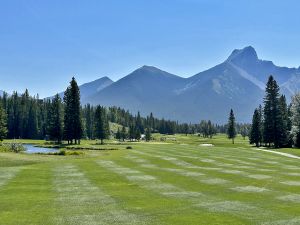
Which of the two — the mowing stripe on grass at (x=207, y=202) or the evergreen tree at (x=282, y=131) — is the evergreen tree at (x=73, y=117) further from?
the mowing stripe on grass at (x=207, y=202)

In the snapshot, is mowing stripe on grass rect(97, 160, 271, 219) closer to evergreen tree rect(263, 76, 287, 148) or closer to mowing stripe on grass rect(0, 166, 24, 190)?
mowing stripe on grass rect(0, 166, 24, 190)

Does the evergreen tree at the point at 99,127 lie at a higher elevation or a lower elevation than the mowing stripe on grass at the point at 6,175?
higher

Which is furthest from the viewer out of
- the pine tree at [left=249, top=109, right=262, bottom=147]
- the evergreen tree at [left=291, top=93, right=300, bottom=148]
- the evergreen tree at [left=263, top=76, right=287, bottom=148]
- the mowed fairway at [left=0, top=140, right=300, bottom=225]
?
the pine tree at [left=249, top=109, right=262, bottom=147]

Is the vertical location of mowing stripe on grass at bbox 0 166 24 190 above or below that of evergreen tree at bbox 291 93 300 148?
below

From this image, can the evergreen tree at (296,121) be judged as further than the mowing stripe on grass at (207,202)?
Yes

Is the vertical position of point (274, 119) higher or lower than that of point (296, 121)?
higher

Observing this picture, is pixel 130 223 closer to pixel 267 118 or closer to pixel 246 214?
pixel 246 214

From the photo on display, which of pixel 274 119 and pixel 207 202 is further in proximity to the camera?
pixel 274 119

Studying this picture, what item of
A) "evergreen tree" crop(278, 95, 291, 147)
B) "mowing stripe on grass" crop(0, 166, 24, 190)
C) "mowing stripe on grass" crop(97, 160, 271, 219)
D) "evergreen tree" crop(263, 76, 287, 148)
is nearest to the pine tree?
"evergreen tree" crop(263, 76, 287, 148)

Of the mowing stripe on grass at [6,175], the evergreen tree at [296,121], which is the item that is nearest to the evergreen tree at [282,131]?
the evergreen tree at [296,121]

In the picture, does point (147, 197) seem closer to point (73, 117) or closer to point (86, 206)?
point (86, 206)

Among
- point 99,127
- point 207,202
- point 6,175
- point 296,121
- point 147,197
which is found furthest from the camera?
point 99,127

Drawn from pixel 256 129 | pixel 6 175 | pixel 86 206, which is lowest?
pixel 86 206

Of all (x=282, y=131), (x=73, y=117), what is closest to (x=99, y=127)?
(x=73, y=117)
